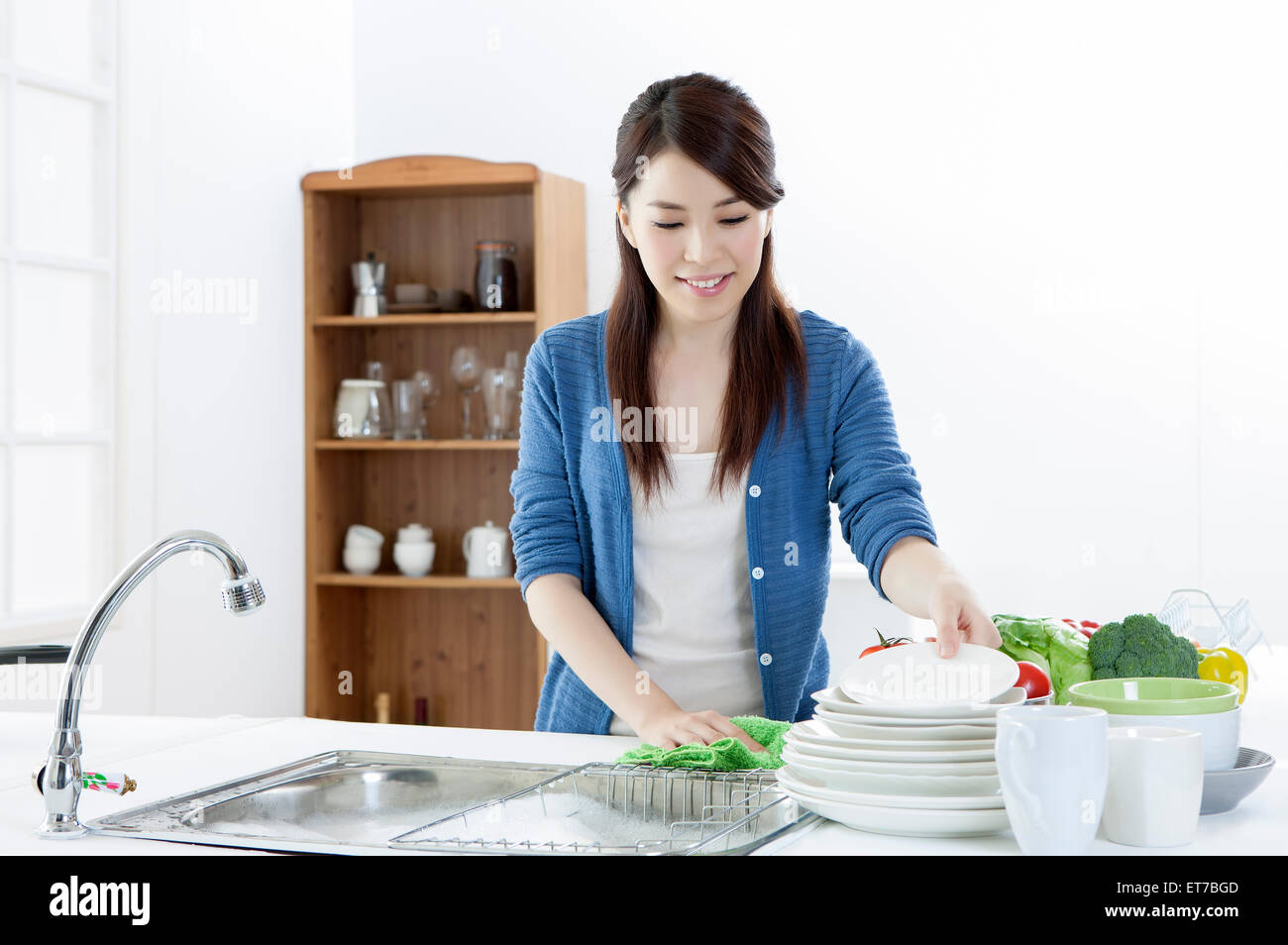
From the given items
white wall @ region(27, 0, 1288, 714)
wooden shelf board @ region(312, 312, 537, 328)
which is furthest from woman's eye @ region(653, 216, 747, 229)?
wooden shelf board @ region(312, 312, 537, 328)

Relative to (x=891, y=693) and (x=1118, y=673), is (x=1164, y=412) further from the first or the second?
(x=891, y=693)

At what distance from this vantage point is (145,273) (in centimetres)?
312

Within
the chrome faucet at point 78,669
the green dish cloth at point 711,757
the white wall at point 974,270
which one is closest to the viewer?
the chrome faucet at point 78,669

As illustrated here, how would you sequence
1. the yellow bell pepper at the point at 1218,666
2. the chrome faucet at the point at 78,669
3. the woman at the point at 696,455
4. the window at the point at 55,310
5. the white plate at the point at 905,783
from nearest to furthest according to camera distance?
the white plate at the point at 905,783 < the chrome faucet at the point at 78,669 < the yellow bell pepper at the point at 1218,666 < the woman at the point at 696,455 < the window at the point at 55,310

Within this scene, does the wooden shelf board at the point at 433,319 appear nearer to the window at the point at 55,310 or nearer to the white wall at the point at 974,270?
the white wall at the point at 974,270

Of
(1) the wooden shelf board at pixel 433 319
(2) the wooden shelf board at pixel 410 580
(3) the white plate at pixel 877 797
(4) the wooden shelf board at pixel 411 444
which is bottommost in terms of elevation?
(2) the wooden shelf board at pixel 410 580

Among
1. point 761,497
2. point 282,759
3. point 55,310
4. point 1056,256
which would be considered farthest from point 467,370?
point 282,759

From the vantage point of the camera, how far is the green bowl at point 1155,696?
3.67 feet

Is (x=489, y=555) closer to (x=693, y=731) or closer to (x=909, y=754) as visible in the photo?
(x=693, y=731)

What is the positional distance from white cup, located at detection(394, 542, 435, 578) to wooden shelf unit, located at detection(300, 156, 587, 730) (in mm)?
56

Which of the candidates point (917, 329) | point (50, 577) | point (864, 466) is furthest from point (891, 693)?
point (917, 329)

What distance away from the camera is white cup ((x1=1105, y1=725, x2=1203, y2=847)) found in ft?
3.26

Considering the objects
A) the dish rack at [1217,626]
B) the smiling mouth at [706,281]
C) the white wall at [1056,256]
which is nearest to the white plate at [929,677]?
the smiling mouth at [706,281]

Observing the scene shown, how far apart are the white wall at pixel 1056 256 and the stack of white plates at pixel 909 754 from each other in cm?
253
